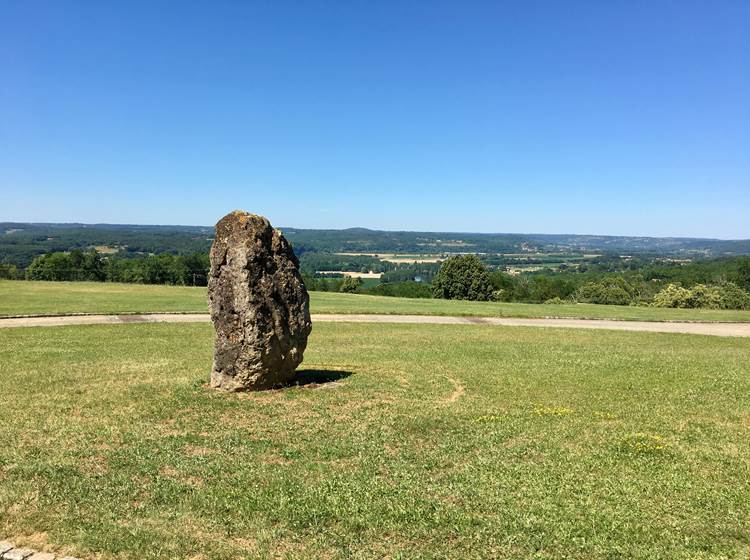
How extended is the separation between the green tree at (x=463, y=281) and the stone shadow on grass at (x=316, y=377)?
5025 centimetres

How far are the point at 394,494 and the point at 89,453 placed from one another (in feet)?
16.7

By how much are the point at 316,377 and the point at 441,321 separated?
16.0 meters

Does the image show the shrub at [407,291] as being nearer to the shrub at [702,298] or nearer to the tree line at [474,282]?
the tree line at [474,282]

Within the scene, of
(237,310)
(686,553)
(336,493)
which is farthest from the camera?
(237,310)

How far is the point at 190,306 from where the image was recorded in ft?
105

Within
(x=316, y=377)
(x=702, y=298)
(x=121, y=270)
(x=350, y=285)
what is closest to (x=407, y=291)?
(x=350, y=285)

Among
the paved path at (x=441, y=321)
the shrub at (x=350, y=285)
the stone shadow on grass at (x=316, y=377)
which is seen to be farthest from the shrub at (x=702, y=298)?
the stone shadow on grass at (x=316, y=377)

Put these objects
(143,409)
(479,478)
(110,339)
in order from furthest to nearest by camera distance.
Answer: (110,339) < (143,409) < (479,478)

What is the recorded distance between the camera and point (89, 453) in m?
8.62

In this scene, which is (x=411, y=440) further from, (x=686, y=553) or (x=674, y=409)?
(x=674, y=409)

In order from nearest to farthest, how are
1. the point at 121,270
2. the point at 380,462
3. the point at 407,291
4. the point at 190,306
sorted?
the point at 380,462
the point at 190,306
the point at 121,270
the point at 407,291

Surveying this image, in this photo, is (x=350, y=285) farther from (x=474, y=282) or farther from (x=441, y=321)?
(x=441, y=321)

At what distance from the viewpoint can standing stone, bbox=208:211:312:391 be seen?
1273cm

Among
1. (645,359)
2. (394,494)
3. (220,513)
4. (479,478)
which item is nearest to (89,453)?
(220,513)
